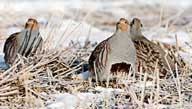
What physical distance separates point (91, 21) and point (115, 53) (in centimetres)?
595

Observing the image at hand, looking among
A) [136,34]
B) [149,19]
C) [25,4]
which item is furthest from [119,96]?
[25,4]

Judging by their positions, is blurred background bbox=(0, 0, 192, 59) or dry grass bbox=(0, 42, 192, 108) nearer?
dry grass bbox=(0, 42, 192, 108)

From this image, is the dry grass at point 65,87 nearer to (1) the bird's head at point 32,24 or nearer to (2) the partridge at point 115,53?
(2) the partridge at point 115,53

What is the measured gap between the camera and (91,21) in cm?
1059

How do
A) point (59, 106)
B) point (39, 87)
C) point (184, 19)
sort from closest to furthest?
point (59, 106) → point (39, 87) → point (184, 19)

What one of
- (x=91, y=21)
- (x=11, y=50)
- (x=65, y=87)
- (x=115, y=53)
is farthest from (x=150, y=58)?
(x=91, y=21)

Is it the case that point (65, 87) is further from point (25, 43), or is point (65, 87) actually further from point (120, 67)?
point (25, 43)

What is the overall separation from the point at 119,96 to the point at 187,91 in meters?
0.58

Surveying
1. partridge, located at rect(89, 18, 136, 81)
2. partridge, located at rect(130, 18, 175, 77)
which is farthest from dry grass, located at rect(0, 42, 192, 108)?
partridge, located at rect(130, 18, 175, 77)

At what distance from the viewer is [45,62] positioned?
4.67 m

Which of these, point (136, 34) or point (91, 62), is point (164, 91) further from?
point (136, 34)

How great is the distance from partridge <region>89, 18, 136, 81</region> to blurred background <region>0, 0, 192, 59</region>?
76 centimetres

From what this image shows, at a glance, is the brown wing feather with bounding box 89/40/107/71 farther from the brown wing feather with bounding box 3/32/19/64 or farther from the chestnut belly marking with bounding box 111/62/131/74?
the brown wing feather with bounding box 3/32/19/64

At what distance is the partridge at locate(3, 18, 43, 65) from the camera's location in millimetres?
4995
